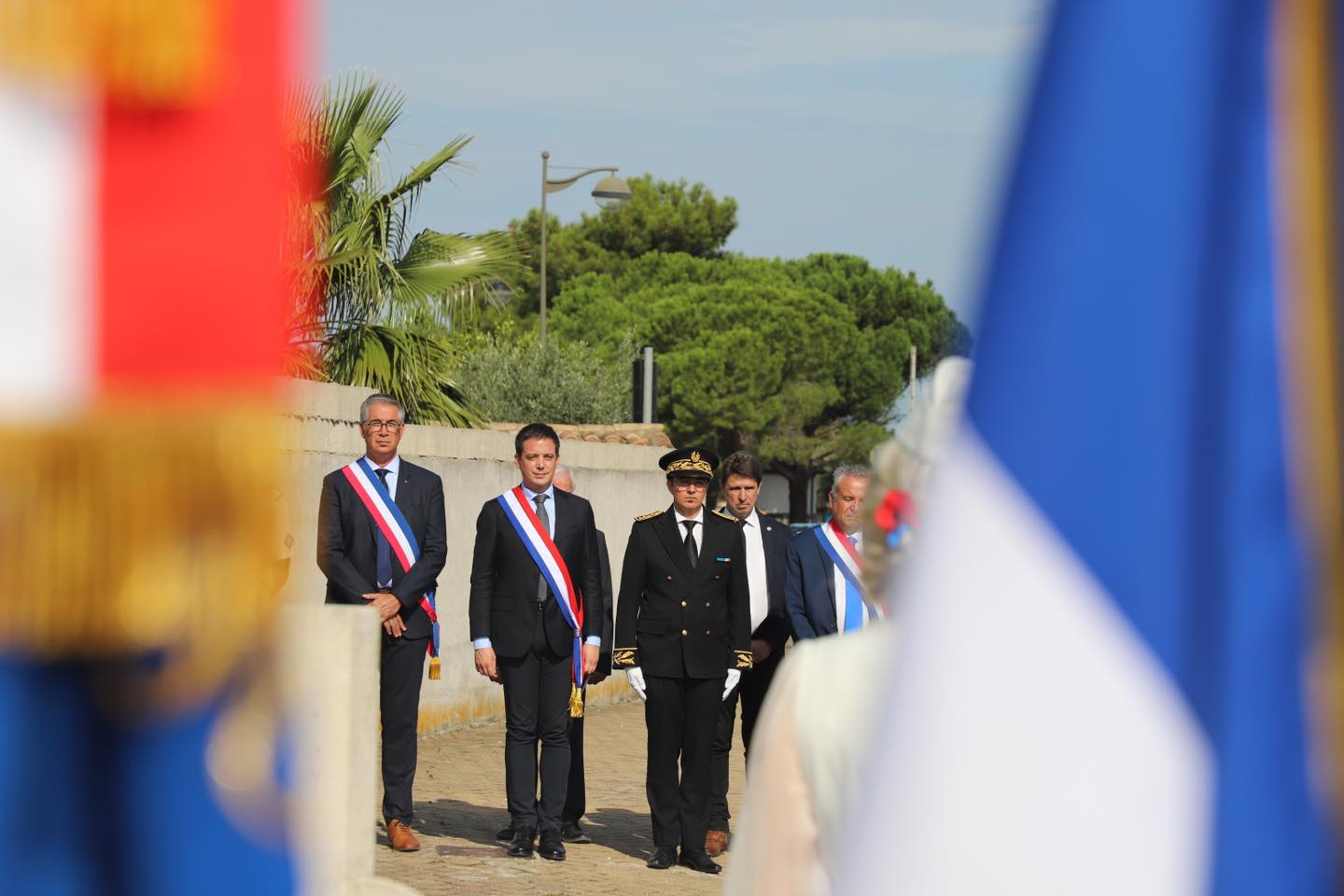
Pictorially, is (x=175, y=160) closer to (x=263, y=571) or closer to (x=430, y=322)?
(x=263, y=571)

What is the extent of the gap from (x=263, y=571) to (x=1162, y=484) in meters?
0.69

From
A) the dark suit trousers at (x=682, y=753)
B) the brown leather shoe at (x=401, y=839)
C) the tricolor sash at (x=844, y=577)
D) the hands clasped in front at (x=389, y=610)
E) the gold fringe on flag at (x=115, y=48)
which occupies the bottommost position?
the brown leather shoe at (x=401, y=839)

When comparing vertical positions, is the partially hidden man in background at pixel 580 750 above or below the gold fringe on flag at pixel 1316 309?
below

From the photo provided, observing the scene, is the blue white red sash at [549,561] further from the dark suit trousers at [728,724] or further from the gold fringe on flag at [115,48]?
the gold fringe on flag at [115,48]

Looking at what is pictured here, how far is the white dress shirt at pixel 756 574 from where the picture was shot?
10.00 meters

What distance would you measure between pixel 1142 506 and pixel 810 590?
792cm

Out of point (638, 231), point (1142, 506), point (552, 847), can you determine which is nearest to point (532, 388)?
point (552, 847)

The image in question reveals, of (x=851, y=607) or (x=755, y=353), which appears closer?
(x=851, y=607)

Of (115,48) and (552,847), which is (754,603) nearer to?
(552,847)

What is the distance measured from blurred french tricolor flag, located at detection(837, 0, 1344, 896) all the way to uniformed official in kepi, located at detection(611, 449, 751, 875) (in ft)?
26.1

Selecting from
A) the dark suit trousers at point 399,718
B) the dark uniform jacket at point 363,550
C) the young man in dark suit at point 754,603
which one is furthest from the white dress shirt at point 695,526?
the dark suit trousers at point 399,718

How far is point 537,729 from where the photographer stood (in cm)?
964

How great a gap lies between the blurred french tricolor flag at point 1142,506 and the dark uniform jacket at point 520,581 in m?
8.19

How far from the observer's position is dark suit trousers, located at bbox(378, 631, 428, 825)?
952 centimetres
